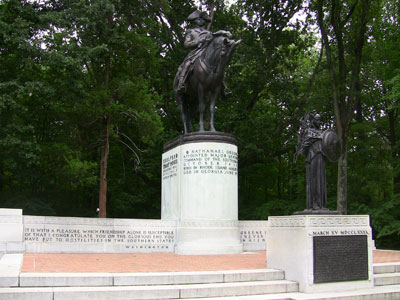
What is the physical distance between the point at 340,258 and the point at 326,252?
36 centimetres

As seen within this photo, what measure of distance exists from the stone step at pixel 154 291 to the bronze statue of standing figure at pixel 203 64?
23.9 ft

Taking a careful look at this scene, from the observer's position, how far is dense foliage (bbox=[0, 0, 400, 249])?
2052 cm

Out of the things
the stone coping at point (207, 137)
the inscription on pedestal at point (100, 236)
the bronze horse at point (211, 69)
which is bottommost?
the inscription on pedestal at point (100, 236)

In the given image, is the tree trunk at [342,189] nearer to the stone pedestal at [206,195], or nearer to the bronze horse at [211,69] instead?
the stone pedestal at [206,195]

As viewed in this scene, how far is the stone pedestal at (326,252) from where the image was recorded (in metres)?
8.41

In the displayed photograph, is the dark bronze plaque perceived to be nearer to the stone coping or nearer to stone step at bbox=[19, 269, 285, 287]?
stone step at bbox=[19, 269, 285, 287]

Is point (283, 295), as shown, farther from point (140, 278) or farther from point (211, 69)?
point (211, 69)

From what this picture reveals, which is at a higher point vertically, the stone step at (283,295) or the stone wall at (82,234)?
the stone wall at (82,234)

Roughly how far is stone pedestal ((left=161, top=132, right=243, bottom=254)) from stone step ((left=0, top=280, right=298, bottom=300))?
16.4 feet

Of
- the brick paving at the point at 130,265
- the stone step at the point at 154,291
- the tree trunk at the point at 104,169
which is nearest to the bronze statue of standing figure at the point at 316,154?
the brick paving at the point at 130,265

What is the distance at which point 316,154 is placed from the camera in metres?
10.2

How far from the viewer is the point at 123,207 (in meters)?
26.5

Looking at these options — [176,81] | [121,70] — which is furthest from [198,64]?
[121,70]

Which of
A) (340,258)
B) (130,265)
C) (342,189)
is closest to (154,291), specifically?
(130,265)
